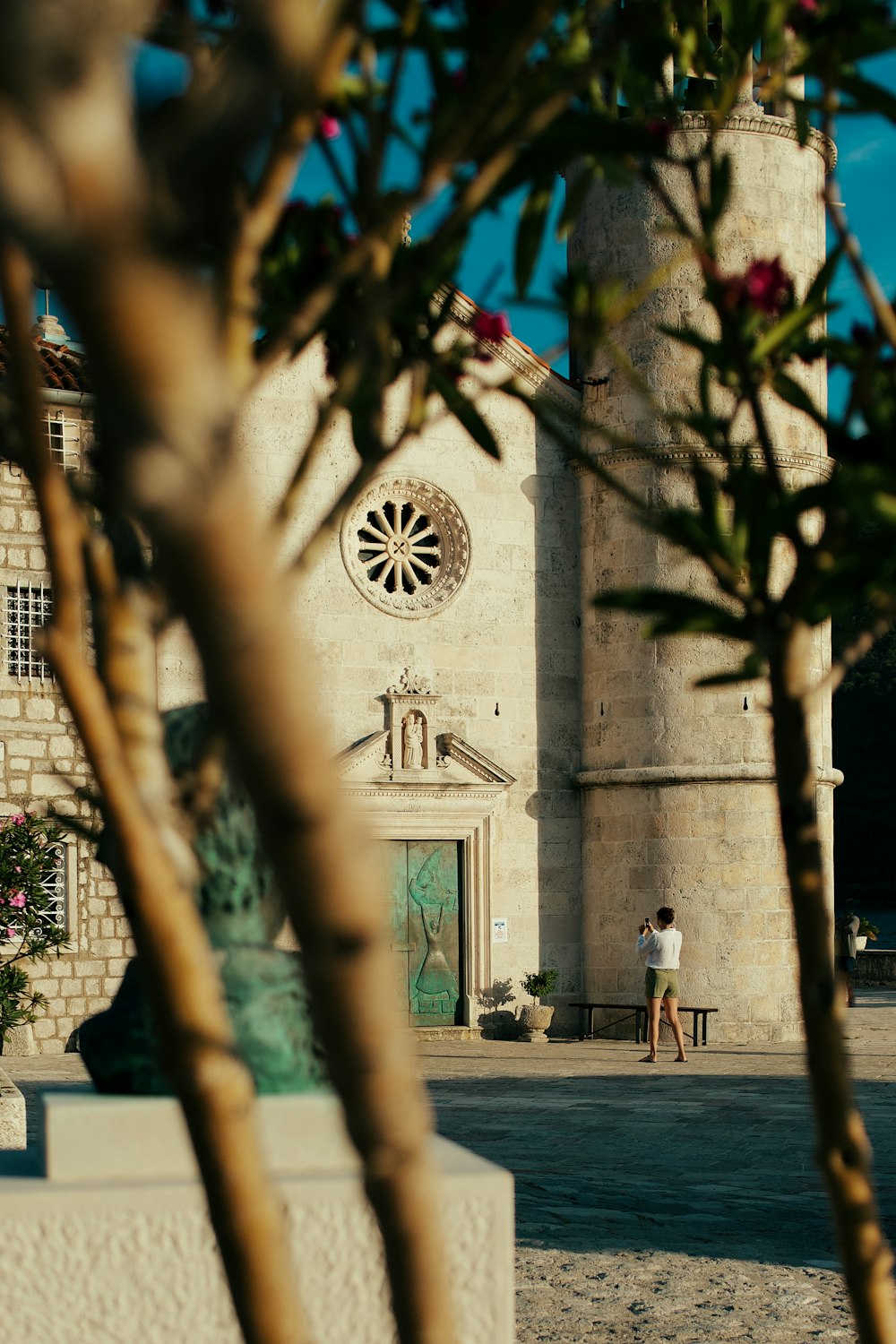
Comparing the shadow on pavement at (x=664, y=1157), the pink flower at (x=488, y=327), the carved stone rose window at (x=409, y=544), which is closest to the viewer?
the pink flower at (x=488, y=327)

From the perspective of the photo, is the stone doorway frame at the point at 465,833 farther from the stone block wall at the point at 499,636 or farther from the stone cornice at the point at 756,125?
the stone cornice at the point at 756,125

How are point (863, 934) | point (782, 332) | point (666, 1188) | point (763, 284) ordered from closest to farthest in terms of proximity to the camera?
point (763, 284) → point (782, 332) → point (666, 1188) → point (863, 934)

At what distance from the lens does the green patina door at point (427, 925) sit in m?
18.5

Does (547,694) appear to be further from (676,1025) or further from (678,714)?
(676,1025)

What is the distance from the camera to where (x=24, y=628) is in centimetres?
1709

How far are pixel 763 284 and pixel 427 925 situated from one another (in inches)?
649

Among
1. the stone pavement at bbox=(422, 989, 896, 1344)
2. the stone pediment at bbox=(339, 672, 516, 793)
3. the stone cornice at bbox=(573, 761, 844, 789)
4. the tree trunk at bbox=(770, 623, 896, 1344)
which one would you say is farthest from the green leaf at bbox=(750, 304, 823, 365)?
the stone pediment at bbox=(339, 672, 516, 793)

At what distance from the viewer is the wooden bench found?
17.6 m

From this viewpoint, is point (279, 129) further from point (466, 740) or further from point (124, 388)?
point (466, 740)

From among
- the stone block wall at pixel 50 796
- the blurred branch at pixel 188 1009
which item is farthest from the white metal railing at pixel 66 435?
the blurred branch at pixel 188 1009

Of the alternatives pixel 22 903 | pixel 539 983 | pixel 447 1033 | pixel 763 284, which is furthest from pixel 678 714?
pixel 763 284

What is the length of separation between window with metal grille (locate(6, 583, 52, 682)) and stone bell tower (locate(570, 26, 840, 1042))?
6.19 meters

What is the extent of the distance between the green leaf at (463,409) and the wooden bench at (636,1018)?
15.0m

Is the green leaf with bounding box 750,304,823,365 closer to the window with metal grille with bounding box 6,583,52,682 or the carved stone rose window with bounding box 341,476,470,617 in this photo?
the window with metal grille with bounding box 6,583,52,682
